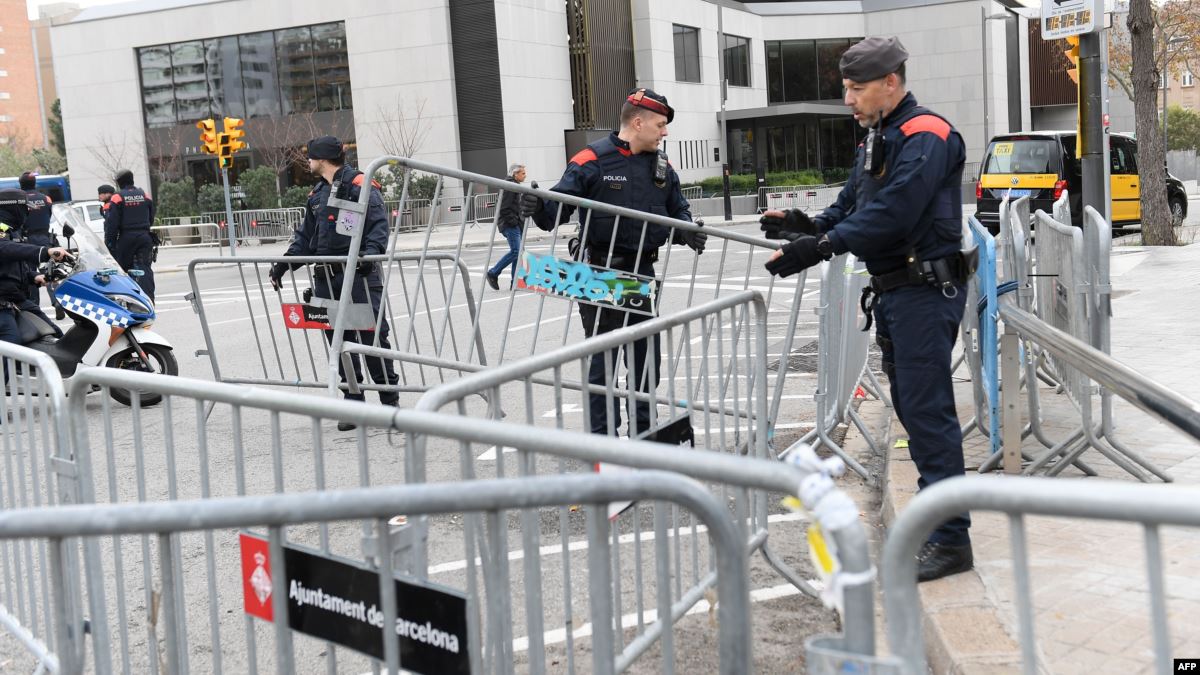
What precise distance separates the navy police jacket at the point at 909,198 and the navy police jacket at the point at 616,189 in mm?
1976

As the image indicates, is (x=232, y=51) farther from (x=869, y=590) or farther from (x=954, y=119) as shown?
(x=869, y=590)

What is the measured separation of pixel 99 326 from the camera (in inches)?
348

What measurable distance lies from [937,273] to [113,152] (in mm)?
46330

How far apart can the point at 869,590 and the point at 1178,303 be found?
10.7 m

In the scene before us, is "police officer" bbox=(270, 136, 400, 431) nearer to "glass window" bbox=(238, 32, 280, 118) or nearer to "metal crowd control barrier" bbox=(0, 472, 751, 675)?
"metal crowd control barrier" bbox=(0, 472, 751, 675)

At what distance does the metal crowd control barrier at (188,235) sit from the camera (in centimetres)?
3847

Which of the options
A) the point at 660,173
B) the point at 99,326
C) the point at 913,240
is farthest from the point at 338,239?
the point at 913,240

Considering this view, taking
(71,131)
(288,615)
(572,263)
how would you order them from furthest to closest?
1. (71,131)
2. (572,263)
3. (288,615)

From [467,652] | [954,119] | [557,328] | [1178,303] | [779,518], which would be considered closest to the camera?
[467,652]

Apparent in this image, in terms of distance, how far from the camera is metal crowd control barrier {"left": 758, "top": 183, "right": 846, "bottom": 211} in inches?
1484

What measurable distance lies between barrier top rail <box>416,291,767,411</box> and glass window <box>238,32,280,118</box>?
42079 mm

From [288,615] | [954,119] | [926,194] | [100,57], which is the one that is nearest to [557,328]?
[926,194]

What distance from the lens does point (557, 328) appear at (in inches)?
484

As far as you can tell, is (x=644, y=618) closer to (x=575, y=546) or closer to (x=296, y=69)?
(x=575, y=546)
